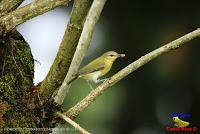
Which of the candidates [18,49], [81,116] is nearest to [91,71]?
[81,116]

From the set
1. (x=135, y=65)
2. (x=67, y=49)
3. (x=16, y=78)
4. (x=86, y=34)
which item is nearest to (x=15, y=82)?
(x=16, y=78)

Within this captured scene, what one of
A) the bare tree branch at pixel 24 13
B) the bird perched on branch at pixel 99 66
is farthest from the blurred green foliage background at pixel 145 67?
the bare tree branch at pixel 24 13

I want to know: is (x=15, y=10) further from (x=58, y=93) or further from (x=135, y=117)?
(x=135, y=117)

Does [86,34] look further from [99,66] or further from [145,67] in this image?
[145,67]

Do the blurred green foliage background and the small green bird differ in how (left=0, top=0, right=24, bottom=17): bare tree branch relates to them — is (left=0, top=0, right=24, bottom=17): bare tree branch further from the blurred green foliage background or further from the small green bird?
the blurred green foliage background

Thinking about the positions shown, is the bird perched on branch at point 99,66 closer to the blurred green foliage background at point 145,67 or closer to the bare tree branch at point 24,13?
the blurred green foliage background at point 145,67

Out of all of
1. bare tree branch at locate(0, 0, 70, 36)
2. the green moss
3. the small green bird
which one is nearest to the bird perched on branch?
the small green bird
